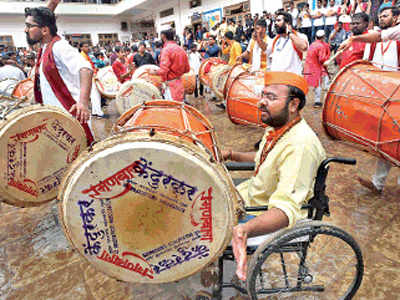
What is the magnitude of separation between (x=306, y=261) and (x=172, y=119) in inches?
51.5

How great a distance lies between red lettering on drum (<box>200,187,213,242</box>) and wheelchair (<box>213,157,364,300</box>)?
26 centimetres

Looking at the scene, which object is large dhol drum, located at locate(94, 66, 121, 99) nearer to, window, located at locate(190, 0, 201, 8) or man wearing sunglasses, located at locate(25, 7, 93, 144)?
man wearing sunglasses, located at locate(25, 7, 93, 144)

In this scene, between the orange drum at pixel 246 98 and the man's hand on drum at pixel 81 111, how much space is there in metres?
2.06

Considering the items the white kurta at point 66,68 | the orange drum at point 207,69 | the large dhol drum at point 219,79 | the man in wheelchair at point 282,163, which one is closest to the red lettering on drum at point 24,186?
the white kurta at point 66,68

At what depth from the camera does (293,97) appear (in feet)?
4.46

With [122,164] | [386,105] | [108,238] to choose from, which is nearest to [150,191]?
[122,164]

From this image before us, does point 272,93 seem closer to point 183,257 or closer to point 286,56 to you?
point 183,257

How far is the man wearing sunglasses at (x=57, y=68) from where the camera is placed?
7.06 ft

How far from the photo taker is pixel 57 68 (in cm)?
220

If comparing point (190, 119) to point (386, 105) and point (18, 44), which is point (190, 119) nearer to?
point (386, 105)

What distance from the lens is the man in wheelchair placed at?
111 cm

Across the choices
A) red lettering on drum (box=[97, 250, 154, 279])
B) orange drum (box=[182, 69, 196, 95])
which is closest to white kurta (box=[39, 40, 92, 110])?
red lettering on drum (box=[97, 250, 154, 279])

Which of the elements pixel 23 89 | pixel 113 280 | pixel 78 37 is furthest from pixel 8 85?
pixel 78 37

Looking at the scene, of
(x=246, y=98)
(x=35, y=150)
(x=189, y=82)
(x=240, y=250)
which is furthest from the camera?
(x=189, y=82)
